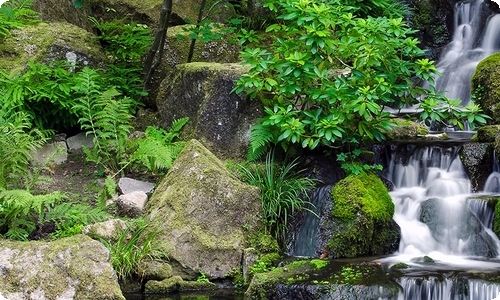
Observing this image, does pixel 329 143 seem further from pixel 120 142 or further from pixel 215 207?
pixel 120 142

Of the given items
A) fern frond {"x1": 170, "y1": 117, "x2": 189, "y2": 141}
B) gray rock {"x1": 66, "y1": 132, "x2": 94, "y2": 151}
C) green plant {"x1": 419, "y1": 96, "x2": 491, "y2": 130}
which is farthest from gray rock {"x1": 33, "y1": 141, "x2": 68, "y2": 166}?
green plant {"x1": 419, "y1": 96, "x2": 491, "y2": 130}

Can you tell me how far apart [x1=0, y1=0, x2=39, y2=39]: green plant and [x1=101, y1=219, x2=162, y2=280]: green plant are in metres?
4.69

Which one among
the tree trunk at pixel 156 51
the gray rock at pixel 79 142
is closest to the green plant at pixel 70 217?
the gray rock at pixel 79 142

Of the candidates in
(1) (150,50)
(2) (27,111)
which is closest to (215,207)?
(2) (27,111)

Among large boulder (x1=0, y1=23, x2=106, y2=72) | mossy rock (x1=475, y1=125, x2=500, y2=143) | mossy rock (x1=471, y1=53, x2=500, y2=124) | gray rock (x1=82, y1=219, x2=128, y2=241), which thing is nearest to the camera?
gray rock (x1=82, y1=219, x2=128, y2=241)

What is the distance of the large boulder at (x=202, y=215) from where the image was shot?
7.94m

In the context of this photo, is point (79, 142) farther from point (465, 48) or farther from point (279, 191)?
point (465, 48)

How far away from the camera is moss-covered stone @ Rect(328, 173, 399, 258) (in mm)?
8031

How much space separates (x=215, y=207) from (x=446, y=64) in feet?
20.7

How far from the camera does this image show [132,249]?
7.72 metres

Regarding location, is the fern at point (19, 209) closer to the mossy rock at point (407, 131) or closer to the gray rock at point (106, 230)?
the gray rock at point (106, 230)

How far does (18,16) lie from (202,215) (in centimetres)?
546

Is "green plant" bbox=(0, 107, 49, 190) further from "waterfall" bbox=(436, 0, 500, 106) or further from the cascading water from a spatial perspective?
"waterfall" bbox=(436, 0, 500, 106)

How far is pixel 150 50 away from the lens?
11.6 metres
